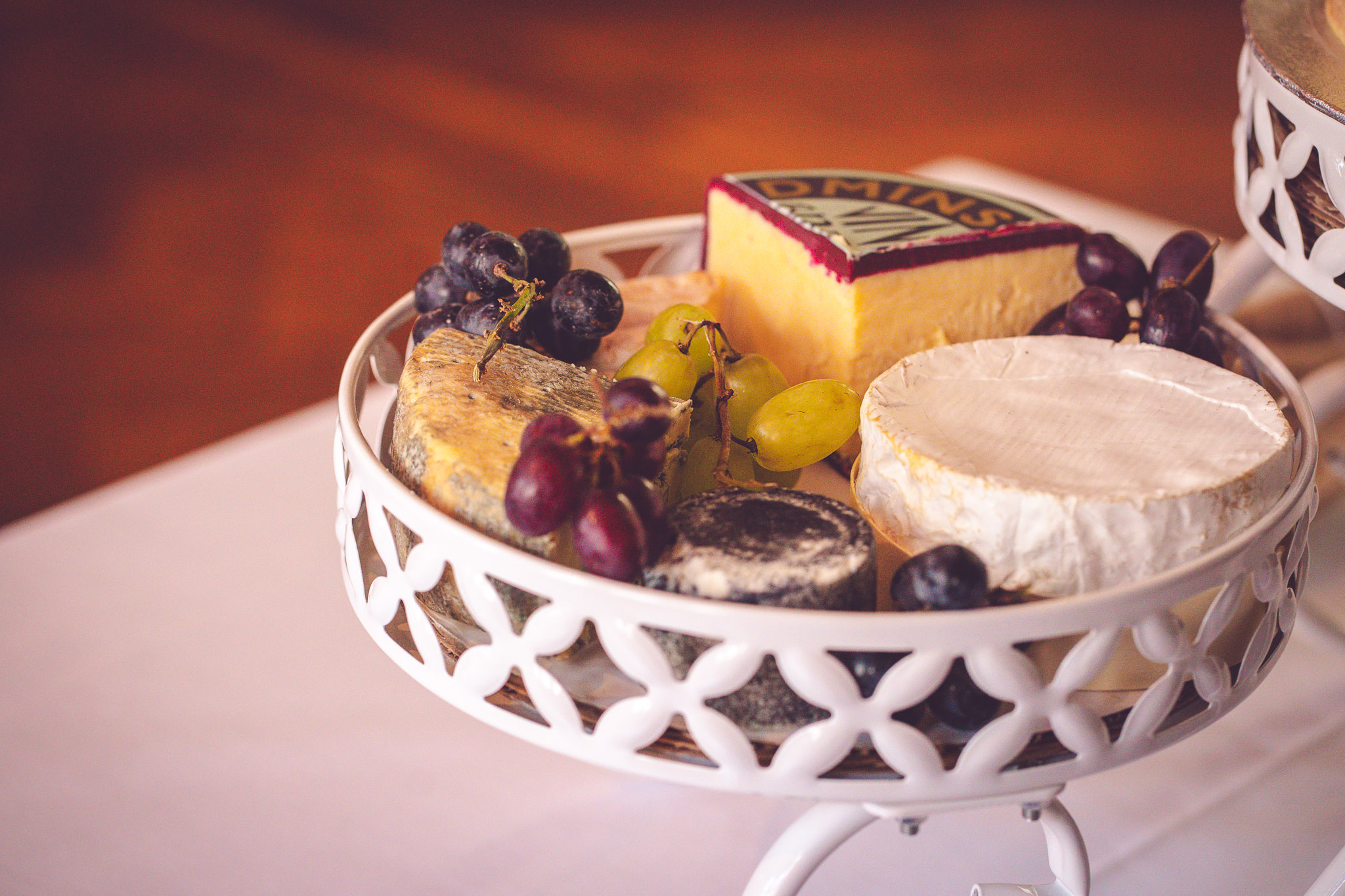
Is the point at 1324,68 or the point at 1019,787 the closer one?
the point at 1019,787

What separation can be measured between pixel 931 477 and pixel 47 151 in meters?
3.18

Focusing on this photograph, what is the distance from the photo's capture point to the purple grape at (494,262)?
2.28 ft

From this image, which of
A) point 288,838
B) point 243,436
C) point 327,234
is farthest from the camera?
point 327,234

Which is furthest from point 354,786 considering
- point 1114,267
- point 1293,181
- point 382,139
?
point 382,139

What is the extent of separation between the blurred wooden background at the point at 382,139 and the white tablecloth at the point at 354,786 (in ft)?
2.65

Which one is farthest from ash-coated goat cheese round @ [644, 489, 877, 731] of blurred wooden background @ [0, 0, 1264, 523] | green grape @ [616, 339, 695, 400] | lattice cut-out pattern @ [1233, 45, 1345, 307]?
blurred wooden background @ [0, 0, 1264, 523]

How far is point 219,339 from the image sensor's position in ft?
7.09

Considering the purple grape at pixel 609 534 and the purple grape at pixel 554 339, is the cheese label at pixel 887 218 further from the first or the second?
the purple grape at pixel 609 534

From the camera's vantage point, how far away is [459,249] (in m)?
0.74

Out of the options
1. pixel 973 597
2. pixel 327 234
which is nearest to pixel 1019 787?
pixel 973 597

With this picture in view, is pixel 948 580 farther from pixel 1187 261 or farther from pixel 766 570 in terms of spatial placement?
pixel 1187 261

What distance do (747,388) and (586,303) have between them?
118 mm

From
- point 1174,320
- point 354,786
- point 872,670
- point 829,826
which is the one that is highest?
point 1174,320

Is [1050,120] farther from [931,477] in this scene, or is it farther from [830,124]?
[931,477]
